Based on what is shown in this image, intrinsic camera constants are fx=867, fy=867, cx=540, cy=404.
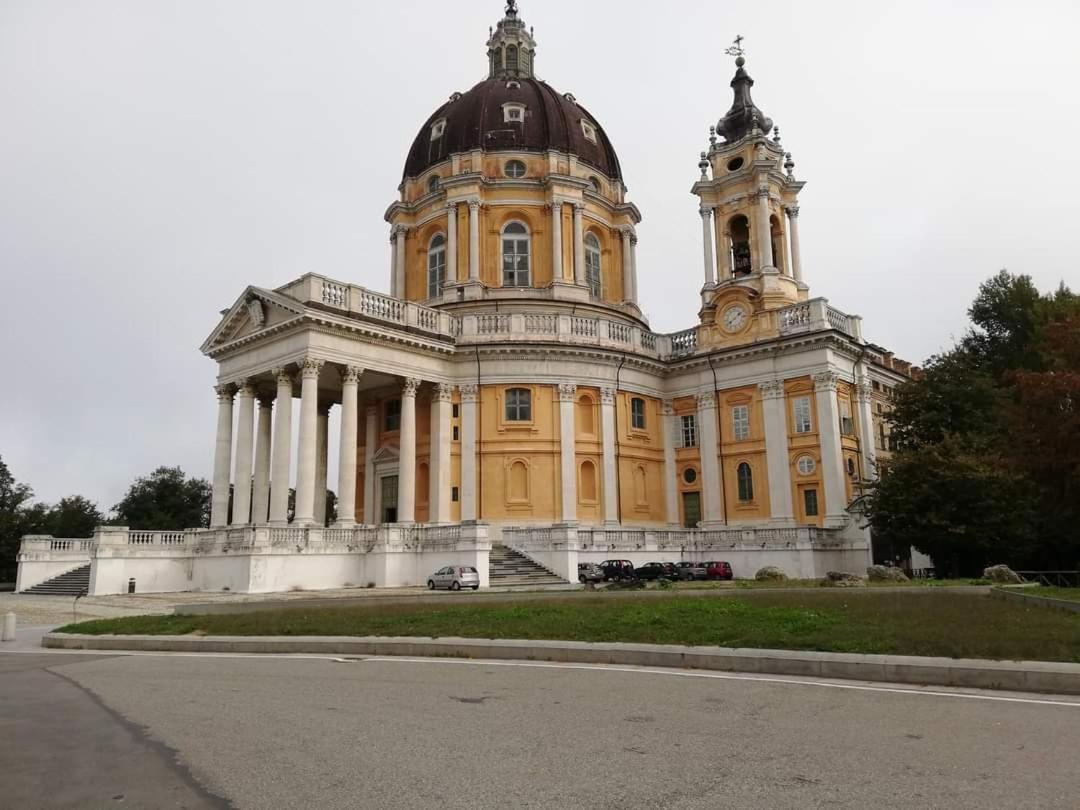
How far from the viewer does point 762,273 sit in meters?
43.0

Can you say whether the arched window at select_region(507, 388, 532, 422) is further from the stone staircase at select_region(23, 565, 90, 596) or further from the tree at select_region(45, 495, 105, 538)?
Result: the tree at select_region(45, 495, 105, 538)

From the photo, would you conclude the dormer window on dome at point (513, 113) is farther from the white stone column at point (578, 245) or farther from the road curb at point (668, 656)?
the road curb at point (668, 656)

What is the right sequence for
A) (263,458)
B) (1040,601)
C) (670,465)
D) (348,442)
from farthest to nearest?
1. (670,465)
2. (263,458)
3. (348,442)
4. (1040,601)

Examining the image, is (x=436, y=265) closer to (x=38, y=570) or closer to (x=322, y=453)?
(x=322, y=453)

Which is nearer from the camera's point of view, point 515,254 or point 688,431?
point 688,431

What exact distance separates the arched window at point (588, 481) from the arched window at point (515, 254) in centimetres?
1130

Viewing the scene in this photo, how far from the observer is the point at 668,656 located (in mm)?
11281

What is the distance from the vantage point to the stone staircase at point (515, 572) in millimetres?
31141

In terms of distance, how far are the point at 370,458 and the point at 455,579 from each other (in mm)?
14863

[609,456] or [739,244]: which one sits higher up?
[739,244]

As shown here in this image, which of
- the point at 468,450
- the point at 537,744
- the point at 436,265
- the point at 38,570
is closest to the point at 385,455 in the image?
the point at 468,450

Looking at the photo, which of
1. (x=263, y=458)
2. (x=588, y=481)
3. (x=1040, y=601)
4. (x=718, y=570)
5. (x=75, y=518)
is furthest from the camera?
(x=75, y=518)

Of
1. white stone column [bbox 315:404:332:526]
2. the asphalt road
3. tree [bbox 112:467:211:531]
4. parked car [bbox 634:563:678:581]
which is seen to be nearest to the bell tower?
parked car [bbox 634:563:678:581]

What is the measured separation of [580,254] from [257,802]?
4358 cm
